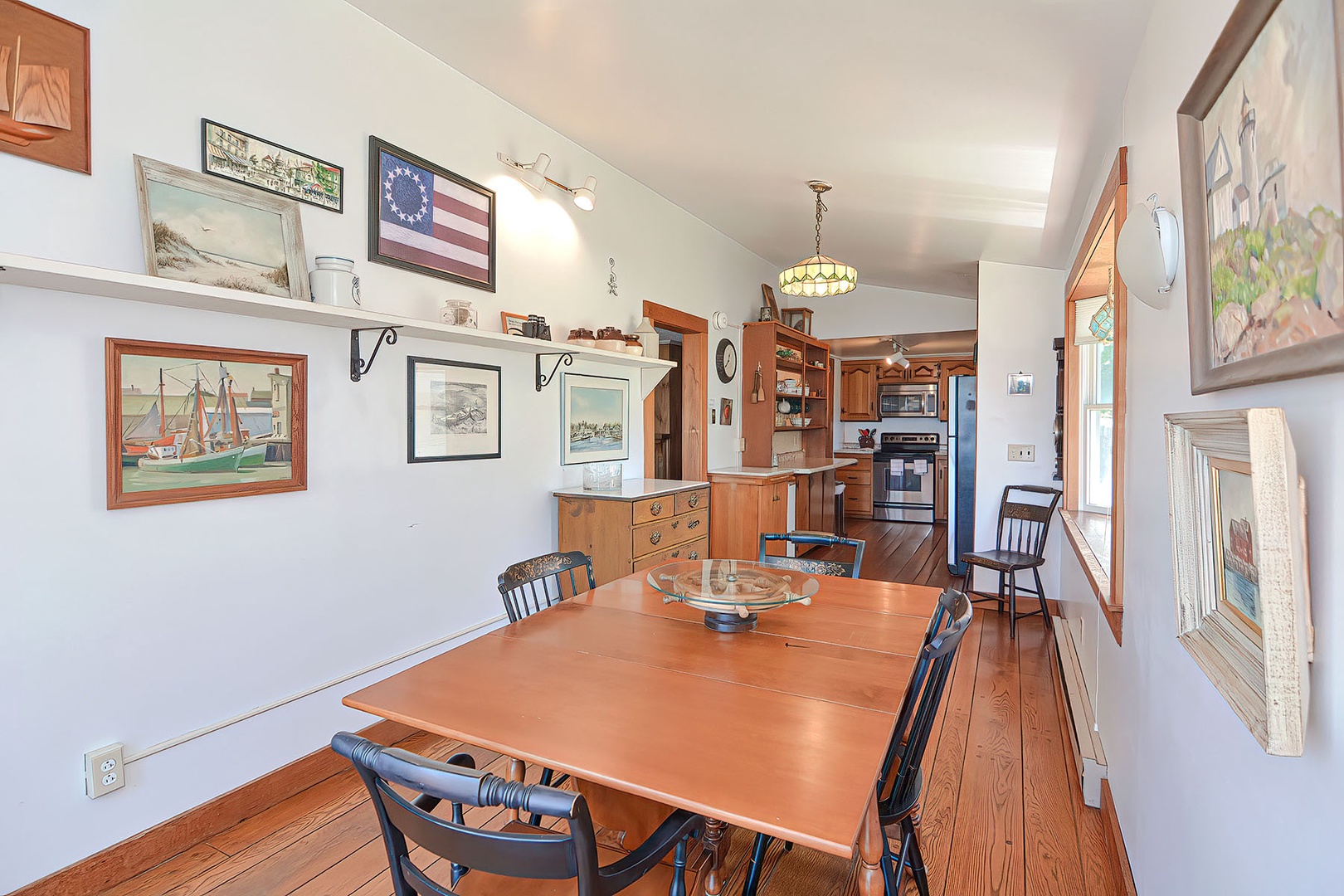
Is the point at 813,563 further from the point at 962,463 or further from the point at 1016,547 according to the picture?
the point at 962,463

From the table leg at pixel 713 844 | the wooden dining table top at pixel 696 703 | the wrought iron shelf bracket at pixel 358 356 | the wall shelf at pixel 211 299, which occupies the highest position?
the wall shelf at pixel 211 299

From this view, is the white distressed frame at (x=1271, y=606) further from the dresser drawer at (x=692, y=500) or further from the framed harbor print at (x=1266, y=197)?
the dresser drawer at (x=692, y=500)

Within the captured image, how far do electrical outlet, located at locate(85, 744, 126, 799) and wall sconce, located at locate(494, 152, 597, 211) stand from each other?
2.73 meters

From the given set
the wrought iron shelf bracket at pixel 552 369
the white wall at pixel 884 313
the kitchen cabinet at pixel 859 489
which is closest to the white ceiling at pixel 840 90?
the wrought iron shelf bracket at pixel 552 369

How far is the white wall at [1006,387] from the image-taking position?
190 inches

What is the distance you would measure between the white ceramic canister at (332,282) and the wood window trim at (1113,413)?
2515mm

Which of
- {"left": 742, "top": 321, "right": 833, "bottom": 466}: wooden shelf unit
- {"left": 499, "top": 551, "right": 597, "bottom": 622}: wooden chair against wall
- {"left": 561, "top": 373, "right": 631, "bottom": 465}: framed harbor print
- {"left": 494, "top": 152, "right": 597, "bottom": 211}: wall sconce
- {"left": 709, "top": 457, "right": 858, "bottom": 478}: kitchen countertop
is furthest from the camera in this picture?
{"left": 742, "top": 321, "right": 833, "bottom": 466}: wooden shelf unit

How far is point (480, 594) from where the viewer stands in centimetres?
320

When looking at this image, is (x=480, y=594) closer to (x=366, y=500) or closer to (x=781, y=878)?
(x=366, y=500)

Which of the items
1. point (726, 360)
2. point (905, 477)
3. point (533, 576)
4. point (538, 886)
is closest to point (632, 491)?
point (533, 576)

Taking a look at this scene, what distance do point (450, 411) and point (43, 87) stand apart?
1.60 metres

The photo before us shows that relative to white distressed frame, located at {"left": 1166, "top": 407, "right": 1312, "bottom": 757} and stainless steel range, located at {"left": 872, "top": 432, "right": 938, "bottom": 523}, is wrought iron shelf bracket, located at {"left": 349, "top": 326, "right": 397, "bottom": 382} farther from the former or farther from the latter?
stainless steel range, located at {"left": 872, "top": 432, "right": 938, "bottom": 523}

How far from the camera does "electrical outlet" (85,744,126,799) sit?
72.9 inches

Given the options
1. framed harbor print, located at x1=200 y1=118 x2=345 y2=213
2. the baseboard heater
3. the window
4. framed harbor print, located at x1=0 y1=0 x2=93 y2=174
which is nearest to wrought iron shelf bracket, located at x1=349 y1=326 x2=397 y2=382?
framed harbor print, located at x1=200 y1=118 x2=345 y2=213
